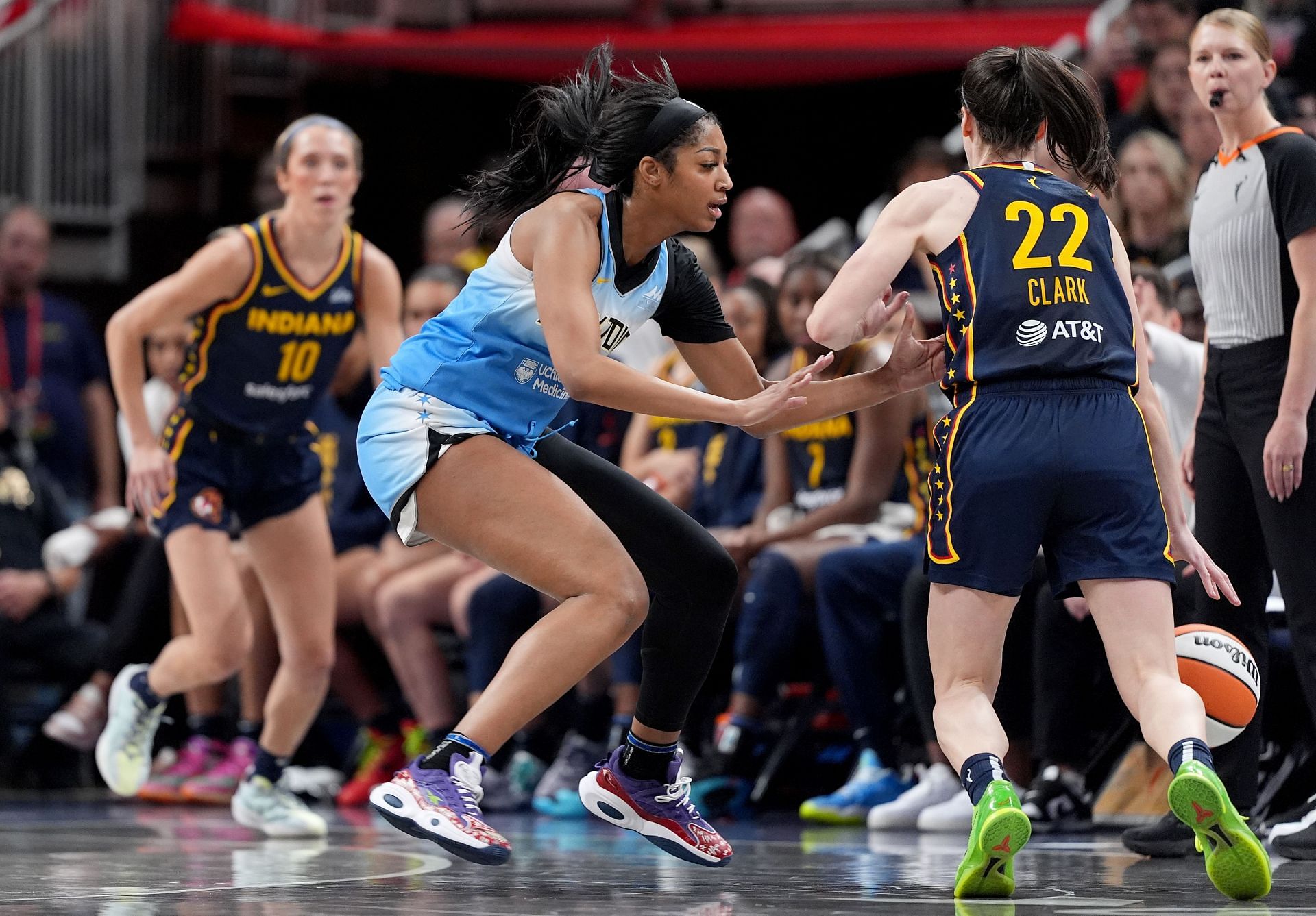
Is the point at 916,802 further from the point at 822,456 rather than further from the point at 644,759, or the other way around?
the point at 644,759

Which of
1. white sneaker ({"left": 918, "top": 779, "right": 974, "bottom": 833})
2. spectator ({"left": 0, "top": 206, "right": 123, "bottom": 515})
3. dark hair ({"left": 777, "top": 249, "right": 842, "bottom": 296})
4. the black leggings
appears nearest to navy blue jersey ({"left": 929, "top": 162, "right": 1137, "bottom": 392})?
the black leggings

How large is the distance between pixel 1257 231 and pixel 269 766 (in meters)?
3.38

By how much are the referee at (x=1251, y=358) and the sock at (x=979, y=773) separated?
1.17m

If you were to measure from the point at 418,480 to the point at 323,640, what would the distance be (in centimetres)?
178

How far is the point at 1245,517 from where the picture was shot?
4.43 metres

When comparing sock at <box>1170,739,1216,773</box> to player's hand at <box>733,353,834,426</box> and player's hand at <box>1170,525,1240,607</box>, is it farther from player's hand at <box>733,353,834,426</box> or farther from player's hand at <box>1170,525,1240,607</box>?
player's hand at <box>733,353,834,426</box>

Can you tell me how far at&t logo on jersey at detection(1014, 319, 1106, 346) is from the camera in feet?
11.3

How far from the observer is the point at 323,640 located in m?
5.50

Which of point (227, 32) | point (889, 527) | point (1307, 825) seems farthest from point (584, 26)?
point (1307, 825)

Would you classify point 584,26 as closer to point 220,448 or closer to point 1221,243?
point 220,448

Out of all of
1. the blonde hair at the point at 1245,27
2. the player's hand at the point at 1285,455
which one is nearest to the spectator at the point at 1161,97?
the blonde hair at the point at 1245,27

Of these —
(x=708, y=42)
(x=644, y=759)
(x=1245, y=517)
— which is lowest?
(x=644, y=759)

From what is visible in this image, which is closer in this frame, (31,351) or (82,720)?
(82,720)

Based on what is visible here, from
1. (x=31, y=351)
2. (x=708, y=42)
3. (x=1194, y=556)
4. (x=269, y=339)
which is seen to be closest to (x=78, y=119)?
(x=31, y=351)
